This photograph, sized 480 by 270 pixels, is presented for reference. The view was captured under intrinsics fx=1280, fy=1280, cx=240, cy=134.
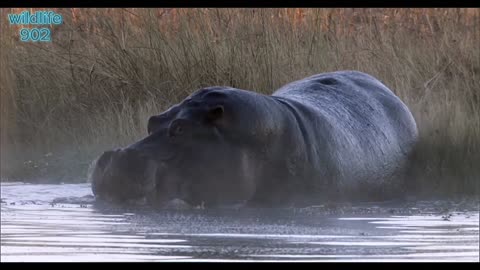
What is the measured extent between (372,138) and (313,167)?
0.96 m

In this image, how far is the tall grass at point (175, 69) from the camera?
1113 cm

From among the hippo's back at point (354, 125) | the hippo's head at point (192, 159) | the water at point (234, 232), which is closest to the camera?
the water at point (234, 232)

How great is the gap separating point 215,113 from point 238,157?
1.03 feet

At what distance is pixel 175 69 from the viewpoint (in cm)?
1216

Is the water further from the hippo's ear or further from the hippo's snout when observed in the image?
the hippo's ear

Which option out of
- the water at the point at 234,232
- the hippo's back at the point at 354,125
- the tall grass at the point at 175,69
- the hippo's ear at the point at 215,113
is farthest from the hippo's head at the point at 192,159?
the tall grass at the point at 175,69

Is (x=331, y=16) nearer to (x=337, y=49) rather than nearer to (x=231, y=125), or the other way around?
(x=337, y=49)

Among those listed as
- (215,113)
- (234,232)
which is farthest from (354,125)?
(234,232)

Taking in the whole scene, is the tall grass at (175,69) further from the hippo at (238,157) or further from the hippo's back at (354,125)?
the hippo at (238,157)

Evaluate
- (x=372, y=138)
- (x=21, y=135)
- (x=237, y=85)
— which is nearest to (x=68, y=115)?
(x=21, y=135)

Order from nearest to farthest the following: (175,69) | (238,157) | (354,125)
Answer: (238,157), (354,125), (175,69)

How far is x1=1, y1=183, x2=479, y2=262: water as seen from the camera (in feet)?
19.8

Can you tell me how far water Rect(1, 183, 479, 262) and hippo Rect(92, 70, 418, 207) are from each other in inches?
5.2

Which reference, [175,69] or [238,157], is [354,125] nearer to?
[238,157]
